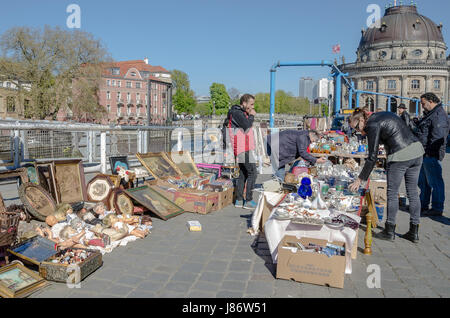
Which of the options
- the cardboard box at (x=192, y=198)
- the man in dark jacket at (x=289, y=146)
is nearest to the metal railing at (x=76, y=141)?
the cardboard box at (x=192, y=198)

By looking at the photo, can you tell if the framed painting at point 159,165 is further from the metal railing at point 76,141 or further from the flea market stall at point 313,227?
the flea market stall at point 313,227

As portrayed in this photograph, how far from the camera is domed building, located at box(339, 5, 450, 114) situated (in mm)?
90375

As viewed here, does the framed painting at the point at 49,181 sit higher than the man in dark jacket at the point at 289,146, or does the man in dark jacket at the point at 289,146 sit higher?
the man in dark jacket at the point at 289,146

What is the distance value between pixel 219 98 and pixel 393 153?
333 feet

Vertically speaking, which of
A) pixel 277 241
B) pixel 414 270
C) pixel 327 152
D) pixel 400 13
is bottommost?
pixel 414 270

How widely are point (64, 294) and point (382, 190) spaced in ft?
18.5

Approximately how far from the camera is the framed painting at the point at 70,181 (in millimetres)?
6645

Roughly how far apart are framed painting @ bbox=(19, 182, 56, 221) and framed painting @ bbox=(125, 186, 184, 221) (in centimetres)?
128

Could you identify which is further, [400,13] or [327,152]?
[400,13]

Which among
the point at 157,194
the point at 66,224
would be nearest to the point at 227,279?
the point at 66,224

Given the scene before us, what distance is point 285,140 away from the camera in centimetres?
702

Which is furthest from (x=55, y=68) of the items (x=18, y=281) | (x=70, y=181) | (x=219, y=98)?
(x=219, y=98)

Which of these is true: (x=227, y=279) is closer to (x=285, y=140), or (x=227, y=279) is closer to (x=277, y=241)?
(x=277, y=241)

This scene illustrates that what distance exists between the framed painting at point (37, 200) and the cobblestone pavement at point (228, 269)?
1.80 metres
